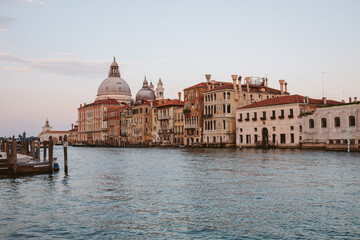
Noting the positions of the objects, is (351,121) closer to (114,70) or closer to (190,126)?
(190,126)

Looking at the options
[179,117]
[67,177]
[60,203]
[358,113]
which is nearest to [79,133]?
[179,117]

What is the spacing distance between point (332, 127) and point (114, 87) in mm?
97000

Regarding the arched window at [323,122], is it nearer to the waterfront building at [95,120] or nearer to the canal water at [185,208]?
the canal water at [185,208]

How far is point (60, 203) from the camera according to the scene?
15.4 metres

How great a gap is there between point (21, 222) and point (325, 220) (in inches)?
341

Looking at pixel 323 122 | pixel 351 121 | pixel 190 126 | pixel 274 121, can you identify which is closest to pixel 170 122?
pixel 190 126

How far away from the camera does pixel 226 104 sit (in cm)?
6931

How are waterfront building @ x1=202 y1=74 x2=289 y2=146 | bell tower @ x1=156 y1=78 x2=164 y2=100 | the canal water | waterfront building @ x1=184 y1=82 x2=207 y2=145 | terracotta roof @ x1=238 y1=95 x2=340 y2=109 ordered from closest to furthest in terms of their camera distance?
the canal water, terracotta roof @ x1=238 y1=95 x2=340 y2=109, waterfront building @ x1=202 y1=74 x2=289 y2=146, waterfront building @ x1=184 y1=82 x2=207 y2=145, bell tower @ x1=156 y1=78 x2=164 y2=100

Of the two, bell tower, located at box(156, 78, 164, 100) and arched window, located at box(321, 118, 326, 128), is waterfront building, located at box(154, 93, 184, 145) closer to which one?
arched window, located at box(321, 118, 326, 128)

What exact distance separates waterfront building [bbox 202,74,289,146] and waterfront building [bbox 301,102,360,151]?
15.1m

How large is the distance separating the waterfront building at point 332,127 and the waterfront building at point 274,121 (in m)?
1.78

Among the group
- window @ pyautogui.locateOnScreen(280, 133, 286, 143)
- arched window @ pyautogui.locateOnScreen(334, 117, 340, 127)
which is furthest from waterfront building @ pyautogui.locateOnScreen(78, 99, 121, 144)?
arched window @ pyautogui.locateOnScreen(334, 117, 340, 127)

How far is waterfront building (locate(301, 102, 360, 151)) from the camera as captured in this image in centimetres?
4950

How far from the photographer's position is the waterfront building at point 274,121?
58.0 metres
